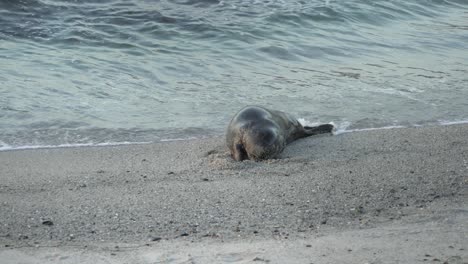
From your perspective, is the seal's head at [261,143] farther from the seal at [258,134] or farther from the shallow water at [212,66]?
the shallow water at [212,66]

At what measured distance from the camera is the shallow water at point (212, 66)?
7.93 m

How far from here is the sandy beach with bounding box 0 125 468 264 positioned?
166 inches

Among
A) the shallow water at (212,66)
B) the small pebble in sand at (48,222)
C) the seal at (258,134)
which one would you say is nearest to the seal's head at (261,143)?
the seal at (258,134)

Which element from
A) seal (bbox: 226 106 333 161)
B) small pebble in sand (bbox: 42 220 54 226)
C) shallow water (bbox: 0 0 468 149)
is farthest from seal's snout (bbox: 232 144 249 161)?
small pebble in sand (bbox: 42 220 54 226)

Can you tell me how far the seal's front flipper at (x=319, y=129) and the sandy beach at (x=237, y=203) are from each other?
0.18 meters

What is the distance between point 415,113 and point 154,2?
7.24m

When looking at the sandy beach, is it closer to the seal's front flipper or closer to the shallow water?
the seal's front flipper

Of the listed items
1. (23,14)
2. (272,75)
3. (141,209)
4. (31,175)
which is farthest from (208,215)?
(23,14)

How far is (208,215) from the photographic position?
4887 millimetres

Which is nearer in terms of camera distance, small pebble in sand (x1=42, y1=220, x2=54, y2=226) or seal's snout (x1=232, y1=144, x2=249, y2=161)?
small pebble in sand (x1=42, y1=220, x2=54, y2=226)

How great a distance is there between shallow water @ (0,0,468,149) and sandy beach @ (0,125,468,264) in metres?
0.89

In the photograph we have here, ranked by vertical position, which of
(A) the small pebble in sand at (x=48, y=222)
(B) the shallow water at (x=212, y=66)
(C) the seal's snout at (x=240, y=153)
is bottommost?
(B) the shallow water at (x=212, y=66)

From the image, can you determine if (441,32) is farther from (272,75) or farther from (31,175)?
(31,175)

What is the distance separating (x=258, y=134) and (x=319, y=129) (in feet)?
3.53
